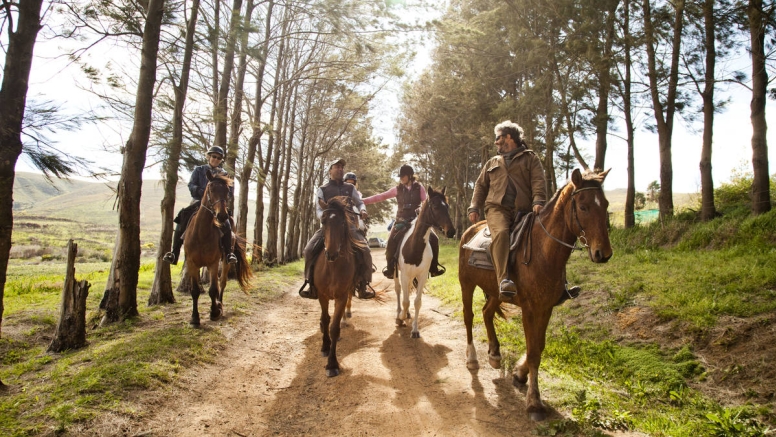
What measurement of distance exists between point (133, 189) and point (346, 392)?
5.23 m

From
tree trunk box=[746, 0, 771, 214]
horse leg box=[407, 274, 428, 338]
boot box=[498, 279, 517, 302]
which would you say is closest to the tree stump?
horse leg box=[407, 274, 428, 338]

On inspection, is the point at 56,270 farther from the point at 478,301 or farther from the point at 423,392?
the point at 423,392

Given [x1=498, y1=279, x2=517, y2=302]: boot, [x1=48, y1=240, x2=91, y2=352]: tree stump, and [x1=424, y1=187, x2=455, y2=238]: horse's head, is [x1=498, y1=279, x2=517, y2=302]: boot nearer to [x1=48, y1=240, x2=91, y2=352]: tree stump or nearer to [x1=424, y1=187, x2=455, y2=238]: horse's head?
[x1=424, y1=187, x2=455, y2=238]: horse's head

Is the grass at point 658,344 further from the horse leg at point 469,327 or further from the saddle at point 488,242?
the saddle at point 488,242

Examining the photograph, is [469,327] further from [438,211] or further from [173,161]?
[173,161]

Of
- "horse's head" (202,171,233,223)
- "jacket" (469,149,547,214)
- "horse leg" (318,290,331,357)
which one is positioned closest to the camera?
"jacket" (469,149,547,214)

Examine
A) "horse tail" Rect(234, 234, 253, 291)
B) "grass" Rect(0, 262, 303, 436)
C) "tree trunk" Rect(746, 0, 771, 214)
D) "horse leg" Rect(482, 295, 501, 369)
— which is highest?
"tree trunk" Rect(746, 0, 771, 214)

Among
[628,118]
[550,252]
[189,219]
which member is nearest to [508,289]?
[550,252]

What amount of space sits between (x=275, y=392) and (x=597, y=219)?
402cm

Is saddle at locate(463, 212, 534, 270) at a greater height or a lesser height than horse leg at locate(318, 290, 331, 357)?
greater

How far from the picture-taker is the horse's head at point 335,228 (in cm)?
562

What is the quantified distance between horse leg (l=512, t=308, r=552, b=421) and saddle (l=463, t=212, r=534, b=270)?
0.70 metres

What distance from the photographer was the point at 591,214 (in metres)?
3.86

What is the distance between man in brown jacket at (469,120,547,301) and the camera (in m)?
4.74
